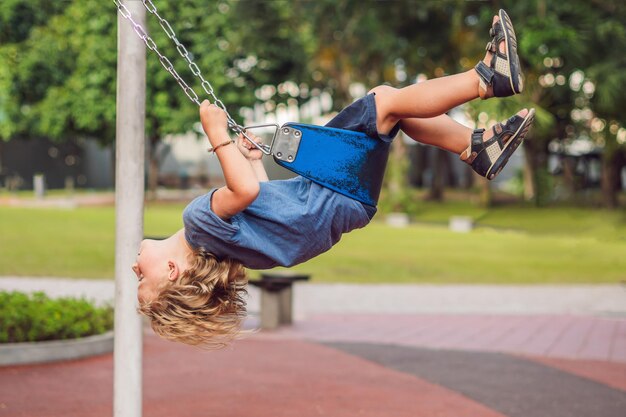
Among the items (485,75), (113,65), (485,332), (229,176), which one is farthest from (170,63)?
(113,65)

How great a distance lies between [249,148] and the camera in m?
4.05

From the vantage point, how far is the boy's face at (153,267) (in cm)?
387

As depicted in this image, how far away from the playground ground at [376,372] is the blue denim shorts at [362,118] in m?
3.14

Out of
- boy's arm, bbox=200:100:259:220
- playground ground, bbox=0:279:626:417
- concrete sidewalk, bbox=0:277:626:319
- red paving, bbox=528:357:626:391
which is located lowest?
red paving, bbox=528:357:626:391

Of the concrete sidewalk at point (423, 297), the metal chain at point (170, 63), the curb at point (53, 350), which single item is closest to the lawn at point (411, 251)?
the concrete sidewalk at point (423, 297)

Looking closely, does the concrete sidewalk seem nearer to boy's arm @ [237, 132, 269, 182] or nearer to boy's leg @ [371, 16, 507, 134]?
boy's arm @ [237, 132, 269, 182]

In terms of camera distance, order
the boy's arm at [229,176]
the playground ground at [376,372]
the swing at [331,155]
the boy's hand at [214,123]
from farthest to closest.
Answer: the playground ground at [376,372] < the boy's hand at [214,123] < the swing at [331,155] < the boy's arm at [229,176]

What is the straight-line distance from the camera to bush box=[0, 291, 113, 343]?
7984mm

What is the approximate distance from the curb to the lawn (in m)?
4.88

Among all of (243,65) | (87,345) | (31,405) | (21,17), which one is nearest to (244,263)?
(31,405)

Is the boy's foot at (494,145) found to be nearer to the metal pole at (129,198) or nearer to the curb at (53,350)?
the metal pole at (129,198)

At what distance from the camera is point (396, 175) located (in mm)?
33781

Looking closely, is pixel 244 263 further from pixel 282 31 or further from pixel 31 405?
pixel 282 31

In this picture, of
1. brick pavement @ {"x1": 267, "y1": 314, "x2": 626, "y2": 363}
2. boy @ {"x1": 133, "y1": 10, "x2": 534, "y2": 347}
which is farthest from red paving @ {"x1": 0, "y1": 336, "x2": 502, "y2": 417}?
boy @ {"x1": 133, "y1": 10, "x2": 534, "y2": 347}
